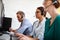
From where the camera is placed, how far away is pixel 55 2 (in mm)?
942

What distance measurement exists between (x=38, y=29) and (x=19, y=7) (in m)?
0.33

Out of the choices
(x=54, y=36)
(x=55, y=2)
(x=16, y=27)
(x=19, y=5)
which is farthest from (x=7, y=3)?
(x=54, y=36)

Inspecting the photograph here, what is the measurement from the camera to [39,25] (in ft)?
4.00

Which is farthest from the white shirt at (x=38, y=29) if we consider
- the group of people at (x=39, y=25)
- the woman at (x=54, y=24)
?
the woman at (x=54, y=24)

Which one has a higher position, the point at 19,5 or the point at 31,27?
the point at 19,5

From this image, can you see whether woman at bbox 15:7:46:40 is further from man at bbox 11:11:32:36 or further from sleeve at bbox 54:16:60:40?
sleeve at bbox 54:16:60:40

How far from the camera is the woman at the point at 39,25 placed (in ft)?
3.93

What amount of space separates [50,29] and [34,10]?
45 cm

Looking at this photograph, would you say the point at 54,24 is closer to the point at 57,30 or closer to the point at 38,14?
the point at 57,30

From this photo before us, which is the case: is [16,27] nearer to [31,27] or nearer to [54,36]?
[31,27]

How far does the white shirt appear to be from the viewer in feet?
3.88

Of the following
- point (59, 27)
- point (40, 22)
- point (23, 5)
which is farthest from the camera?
point (23, 5)

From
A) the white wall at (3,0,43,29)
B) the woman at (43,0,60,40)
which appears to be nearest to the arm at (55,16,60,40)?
the woman at (43,0,60,40)

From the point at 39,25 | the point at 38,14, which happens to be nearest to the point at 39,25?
the point at 39,25
